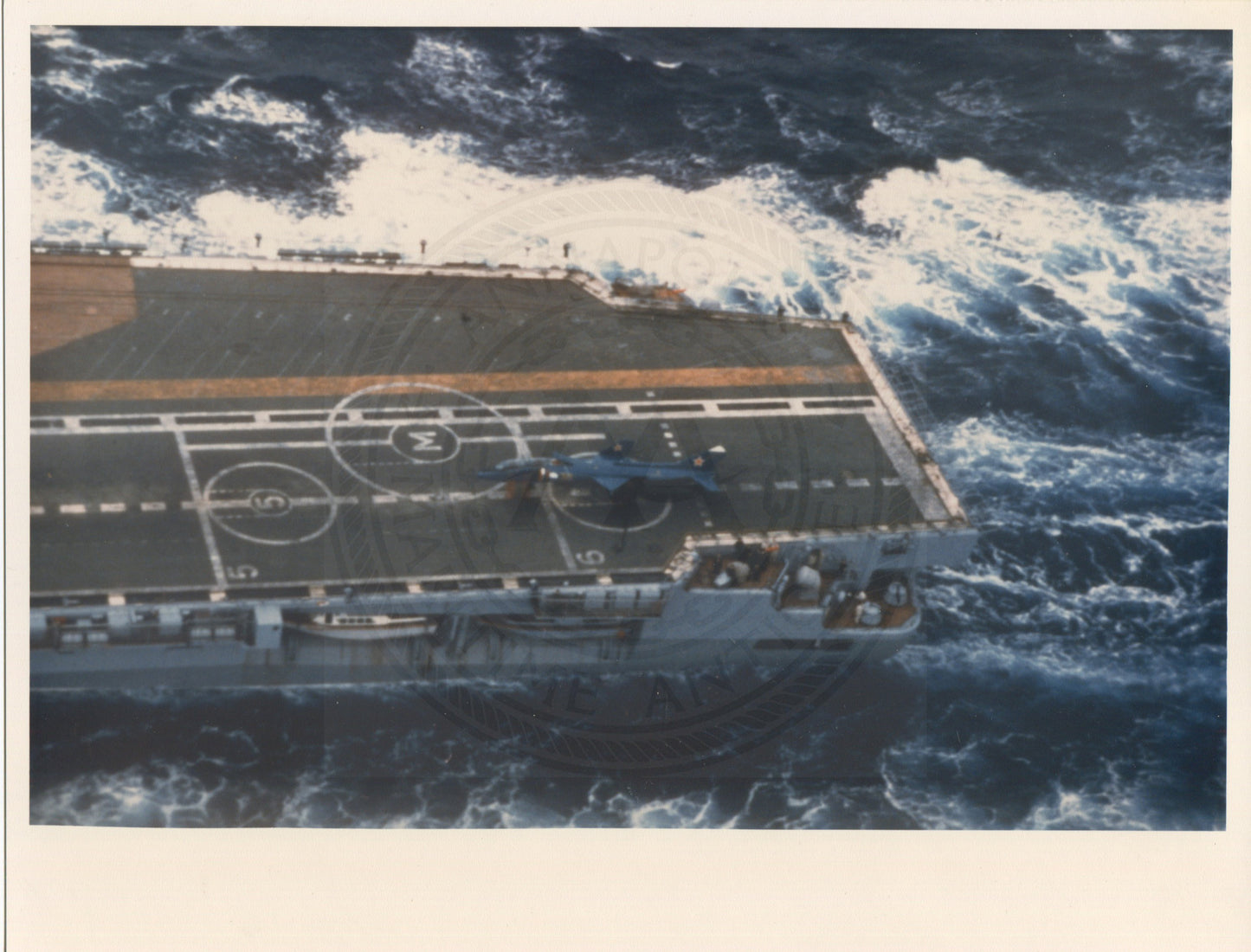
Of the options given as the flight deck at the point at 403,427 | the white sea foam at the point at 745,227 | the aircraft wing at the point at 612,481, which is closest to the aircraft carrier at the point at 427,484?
the flight deck at the point at 403,427

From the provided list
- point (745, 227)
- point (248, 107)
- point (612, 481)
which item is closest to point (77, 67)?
point (248, 107)

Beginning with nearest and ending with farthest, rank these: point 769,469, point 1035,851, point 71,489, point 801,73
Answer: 1. point 1035,851
2. point 71,489
3. point 769,469
4. point 801,73

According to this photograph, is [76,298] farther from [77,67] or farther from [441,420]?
Result: [77,67]

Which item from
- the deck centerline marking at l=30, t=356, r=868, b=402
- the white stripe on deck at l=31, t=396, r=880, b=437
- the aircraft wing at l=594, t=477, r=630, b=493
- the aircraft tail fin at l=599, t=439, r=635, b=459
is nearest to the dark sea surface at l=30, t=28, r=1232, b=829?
the white stripe on deck at l=31, t=396, r=880, b=437

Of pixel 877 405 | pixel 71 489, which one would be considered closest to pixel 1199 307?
pixel 877 405

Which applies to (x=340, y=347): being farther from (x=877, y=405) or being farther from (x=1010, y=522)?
(x=1010, y=522)

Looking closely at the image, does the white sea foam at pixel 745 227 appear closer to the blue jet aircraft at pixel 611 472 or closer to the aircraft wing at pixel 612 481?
the blue jet aircraft at pixel 611 472

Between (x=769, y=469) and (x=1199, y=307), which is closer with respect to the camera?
(x=769, y=469)
